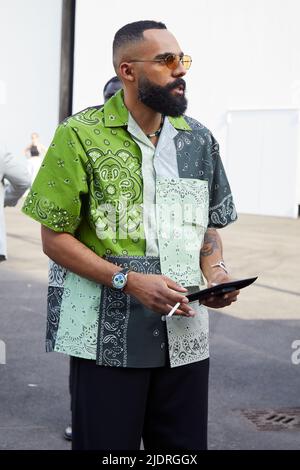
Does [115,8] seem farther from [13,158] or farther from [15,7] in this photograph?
[13,158]

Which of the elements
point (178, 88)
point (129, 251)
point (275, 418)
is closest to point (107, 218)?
point (129, 251)

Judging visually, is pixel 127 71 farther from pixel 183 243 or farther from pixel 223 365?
pixel 223 365

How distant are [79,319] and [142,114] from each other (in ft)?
2.21

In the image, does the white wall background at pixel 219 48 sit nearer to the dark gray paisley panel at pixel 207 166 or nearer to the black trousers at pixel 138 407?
the dark gray paisley panel at pixel 207 166

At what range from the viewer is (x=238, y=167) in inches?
958

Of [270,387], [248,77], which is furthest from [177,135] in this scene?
[248,77]

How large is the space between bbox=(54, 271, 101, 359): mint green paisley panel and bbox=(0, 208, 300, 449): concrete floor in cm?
236

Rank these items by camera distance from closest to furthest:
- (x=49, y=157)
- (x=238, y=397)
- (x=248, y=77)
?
(x=49, y=157) → (x=238, y=397) → (x=248, y=77)

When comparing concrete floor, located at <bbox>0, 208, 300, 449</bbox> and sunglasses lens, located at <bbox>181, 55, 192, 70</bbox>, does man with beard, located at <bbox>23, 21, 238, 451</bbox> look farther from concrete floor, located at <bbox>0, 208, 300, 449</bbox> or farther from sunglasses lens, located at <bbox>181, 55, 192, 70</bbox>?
concrete floor, located at <bbox>0, 208, 300, 449</bbox>

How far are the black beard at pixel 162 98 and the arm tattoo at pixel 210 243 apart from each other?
430mm

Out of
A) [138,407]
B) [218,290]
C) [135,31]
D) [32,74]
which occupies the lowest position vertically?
[32,74]

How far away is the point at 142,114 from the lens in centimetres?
299

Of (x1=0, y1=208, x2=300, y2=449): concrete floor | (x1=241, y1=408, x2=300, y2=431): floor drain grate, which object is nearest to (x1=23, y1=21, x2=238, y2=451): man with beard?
(x1=0, y1=208, x2=300, y2=449): concrete floor

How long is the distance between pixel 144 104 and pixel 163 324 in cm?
69
